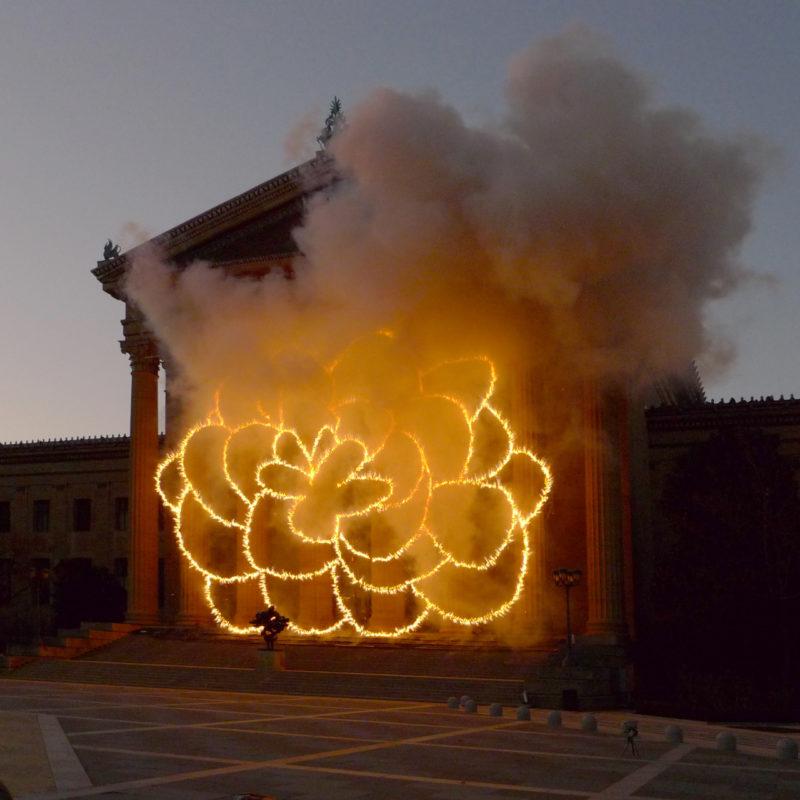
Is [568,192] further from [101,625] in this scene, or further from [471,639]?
A: [101,625]

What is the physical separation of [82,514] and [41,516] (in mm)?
2417

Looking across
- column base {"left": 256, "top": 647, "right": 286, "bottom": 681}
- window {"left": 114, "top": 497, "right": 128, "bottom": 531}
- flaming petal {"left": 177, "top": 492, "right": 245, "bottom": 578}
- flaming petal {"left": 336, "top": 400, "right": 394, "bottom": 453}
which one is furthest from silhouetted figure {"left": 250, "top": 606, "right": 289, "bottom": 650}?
window {"left": 114, "top": 497, "right": 128, "bottom": 531}

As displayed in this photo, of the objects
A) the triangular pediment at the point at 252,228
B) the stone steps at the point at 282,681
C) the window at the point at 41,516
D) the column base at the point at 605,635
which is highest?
the triangular pediment at the point at 252,228

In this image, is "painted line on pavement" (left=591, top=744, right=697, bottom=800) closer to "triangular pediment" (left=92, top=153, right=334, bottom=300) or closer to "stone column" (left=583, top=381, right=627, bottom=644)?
"stone column" (left=583, top=381, right=627, bottom=644)

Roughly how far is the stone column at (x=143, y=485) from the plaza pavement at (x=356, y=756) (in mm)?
14230

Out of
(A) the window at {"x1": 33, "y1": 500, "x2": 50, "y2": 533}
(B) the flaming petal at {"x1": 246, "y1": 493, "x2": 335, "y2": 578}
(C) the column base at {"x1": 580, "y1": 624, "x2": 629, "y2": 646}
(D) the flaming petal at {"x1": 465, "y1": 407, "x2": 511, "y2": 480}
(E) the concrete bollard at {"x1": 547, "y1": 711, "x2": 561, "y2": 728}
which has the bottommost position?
(E) the concrete bollard at {"x1": 547, "y1": 711, "x2": 561, "y2": 728}

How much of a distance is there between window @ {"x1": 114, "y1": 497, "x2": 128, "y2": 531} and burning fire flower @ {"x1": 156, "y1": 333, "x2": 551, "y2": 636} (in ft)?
44.5

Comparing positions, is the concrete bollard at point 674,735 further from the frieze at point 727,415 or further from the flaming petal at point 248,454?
the frieze at point 727,415

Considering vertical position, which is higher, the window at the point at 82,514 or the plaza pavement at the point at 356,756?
the window at the point at 82,514

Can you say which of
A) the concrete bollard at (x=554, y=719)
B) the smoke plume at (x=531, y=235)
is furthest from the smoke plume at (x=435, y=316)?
the concrete bollard at (x=554, y=719)

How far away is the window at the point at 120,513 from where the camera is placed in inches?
1991

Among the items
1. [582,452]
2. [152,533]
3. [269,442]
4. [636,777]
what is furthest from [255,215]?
[636,777]

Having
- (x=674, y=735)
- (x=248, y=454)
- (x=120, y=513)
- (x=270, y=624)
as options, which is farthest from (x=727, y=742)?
(x=120, y=513)

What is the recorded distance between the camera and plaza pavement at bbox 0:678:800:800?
1369 centimetres
